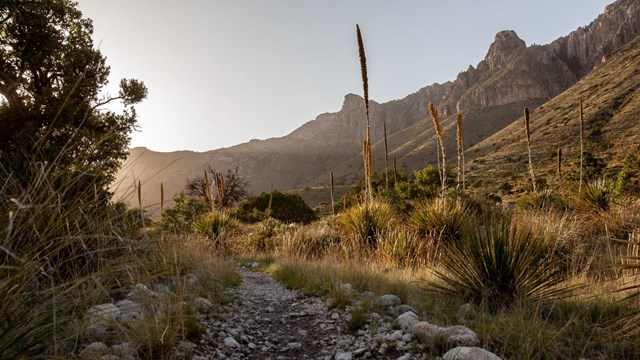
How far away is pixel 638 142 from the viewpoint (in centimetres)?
3600

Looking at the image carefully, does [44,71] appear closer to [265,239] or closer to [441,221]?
[265,239]

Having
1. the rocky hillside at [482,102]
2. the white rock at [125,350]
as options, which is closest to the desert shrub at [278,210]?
the white rock at [125,350]

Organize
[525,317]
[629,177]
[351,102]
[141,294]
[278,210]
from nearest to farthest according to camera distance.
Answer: [525,317] < [141,294] < [629,177] < [278,210] < [351,102]

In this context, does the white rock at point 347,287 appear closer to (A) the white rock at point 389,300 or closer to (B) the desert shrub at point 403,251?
(A) the white rock at point 389,300

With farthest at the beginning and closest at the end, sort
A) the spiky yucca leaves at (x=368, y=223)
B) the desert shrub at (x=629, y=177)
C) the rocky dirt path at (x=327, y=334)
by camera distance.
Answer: the desert shrub at (x=629, y=177)
the spiky yucca leaves at (x=368, y=223)
the rocky dirt path at (x=327, y=334)

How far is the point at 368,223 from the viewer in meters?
9.70

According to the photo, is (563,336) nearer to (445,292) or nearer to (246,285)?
(445,292)

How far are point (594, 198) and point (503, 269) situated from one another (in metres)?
7.00

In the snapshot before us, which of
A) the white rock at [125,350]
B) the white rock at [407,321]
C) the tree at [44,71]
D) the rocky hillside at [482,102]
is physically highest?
the rocky hillside at [482,102]

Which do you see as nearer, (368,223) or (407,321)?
(407,321)

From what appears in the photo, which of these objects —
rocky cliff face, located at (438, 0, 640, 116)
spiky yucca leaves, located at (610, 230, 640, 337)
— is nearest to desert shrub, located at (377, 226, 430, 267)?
spiky yucca leaves, located at (610, 230, 640, 337)

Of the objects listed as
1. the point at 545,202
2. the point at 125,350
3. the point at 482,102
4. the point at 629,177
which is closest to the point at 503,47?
the point at 482,102

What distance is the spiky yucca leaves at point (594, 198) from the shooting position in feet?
31.4

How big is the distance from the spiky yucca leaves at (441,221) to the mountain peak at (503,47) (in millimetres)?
135039
